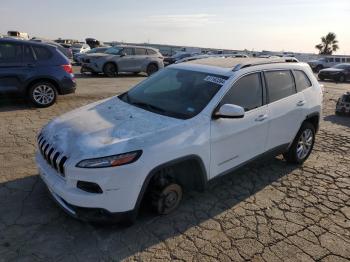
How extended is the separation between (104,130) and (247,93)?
1881 millimetres

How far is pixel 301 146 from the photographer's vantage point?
5.45 m

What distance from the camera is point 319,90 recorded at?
18.4 ft

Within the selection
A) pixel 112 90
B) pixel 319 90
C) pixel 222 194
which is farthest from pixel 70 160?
pixel 112 90

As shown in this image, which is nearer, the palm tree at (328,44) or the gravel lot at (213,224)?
the gravel lot at (213,224)

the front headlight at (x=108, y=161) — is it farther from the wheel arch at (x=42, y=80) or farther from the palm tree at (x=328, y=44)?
the palm tree at (x=328, y=44)

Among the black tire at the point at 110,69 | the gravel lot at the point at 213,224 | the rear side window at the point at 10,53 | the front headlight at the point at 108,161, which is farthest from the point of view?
the black tire at the point at 110,69

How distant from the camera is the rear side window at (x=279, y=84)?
182 inches

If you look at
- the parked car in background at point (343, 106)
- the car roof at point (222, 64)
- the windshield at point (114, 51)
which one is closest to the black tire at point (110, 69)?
the windshield at point (114, 51)

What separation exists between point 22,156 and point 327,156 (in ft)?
17.0

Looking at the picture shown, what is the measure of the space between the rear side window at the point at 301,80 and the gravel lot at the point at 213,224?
1.28 m

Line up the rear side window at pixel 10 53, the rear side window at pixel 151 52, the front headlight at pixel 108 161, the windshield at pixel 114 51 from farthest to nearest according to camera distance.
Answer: the rear side window at pixel 151 52 < the windshield at pixel 114 51 < the rear side window at pixel 10 53 < the front headlight at pixel 108 161

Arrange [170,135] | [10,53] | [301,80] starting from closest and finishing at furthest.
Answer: [170,135], [301,80], [10,53]

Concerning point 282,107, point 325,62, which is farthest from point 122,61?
point 325,62

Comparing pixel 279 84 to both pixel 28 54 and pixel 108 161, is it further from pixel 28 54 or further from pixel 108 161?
pixel 28 54
